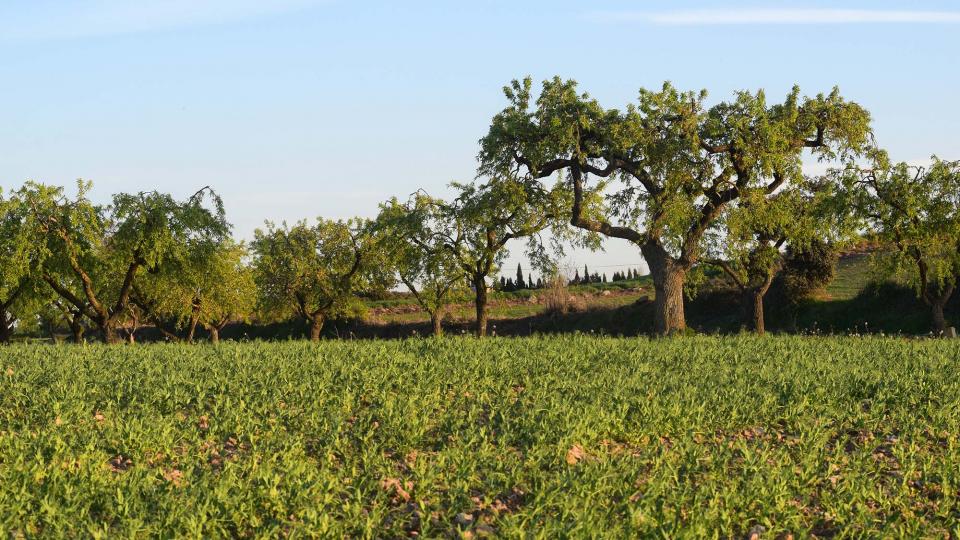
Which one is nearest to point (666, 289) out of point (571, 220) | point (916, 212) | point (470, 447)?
point (571, 220)

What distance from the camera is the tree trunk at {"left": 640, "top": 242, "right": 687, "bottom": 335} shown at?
3023cm

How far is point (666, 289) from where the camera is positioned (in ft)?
99.6

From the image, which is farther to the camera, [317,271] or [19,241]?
[317,271]

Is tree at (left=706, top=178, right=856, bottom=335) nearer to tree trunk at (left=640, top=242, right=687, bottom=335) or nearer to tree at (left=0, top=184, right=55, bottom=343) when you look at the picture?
tree trunk at (left=640, top=242, right=687, bottom=335)

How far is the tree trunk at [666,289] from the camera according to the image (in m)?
30.2

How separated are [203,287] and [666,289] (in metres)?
24.7

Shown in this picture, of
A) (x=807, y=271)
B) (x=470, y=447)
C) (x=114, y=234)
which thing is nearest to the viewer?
(x=470, y=447)

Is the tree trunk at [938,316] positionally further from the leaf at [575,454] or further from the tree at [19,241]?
the tree at [19,241]

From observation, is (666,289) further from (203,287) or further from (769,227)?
(203,287)

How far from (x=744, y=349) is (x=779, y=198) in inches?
581

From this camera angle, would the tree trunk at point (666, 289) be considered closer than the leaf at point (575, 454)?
No

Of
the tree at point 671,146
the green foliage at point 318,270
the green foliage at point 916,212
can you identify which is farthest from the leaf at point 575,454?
the green foliage at point 318,270

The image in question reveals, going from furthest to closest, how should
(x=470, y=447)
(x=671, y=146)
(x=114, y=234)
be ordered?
(x=114, y=234) < (x=671, y=146) < (x=470, y=447)

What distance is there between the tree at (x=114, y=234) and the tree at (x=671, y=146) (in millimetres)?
14320
